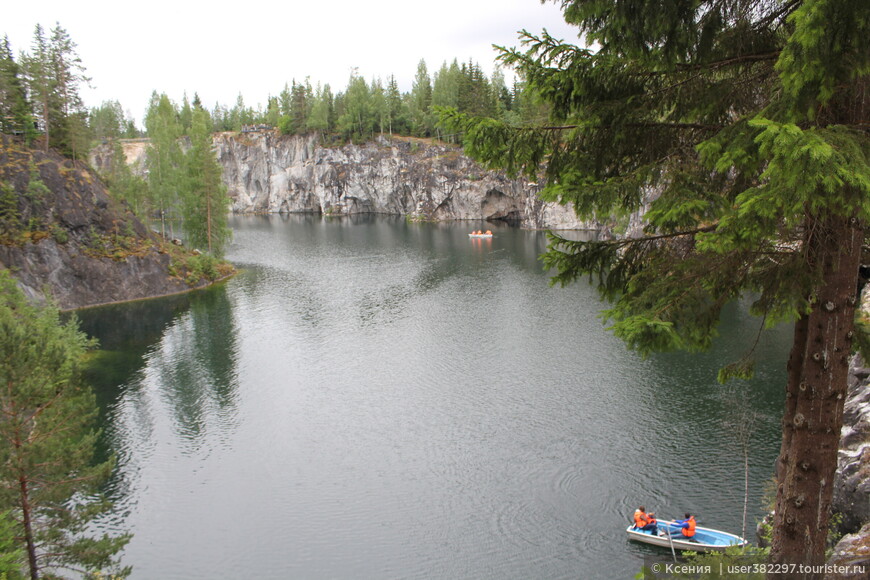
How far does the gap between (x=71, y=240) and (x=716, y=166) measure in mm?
49514

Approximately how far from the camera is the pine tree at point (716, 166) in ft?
18.1

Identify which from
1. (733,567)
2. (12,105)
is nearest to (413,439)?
(733,567)

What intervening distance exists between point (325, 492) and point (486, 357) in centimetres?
1380

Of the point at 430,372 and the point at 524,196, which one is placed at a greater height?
the point at 524,196

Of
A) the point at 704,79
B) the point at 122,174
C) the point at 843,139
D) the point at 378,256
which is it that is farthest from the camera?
the point at 378,256

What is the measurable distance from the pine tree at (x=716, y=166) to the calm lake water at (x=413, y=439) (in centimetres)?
1138

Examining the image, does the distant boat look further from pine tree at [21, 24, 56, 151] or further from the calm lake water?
pine tree at [21, 24, 56, 151]

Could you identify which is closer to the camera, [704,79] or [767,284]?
[767,284]

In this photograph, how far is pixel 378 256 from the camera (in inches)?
2665

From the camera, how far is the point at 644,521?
17.1 metres

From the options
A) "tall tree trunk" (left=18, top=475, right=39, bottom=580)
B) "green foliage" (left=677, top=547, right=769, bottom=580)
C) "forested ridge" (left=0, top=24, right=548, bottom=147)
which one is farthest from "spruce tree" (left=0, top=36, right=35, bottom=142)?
"green foliage" (left=677, top=547, right=769, bottom=580)

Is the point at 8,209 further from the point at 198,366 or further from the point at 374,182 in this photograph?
the point at 374,182

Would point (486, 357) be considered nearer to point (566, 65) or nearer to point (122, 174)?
point (566, 65)

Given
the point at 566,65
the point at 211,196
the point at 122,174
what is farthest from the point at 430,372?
the point at 122,174
